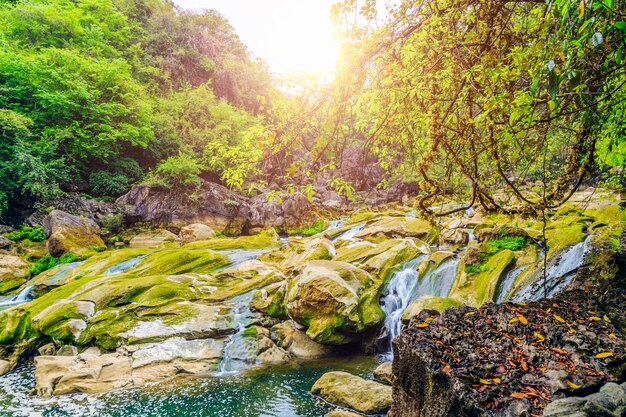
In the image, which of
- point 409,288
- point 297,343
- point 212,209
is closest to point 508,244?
point 409,288

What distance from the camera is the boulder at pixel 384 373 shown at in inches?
284

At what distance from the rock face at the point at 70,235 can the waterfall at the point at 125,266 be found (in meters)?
3.81

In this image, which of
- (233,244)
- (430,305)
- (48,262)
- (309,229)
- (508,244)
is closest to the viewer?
(430,305)

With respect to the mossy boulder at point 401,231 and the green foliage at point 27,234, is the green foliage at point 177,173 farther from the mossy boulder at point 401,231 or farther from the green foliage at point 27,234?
the mossy boulder at point 401,231

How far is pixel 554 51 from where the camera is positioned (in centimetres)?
250

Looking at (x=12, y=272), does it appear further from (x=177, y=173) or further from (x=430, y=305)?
(x=430, y=305)

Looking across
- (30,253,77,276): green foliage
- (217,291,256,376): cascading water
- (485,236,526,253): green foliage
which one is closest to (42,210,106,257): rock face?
(30,253,77,276): green foliage

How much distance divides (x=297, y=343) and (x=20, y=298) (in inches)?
429

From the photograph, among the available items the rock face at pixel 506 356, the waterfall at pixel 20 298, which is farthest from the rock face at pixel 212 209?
the rock face at pixel 506 356

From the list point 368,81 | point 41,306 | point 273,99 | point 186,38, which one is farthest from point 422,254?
point 186,38

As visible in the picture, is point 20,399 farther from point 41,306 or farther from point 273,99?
point 273,99

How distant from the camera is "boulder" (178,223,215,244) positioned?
1962cm

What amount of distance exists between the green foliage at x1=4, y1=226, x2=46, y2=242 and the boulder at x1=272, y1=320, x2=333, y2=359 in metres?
14.3

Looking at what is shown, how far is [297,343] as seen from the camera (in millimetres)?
9180
